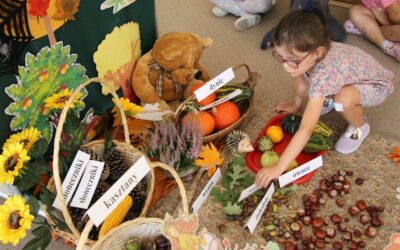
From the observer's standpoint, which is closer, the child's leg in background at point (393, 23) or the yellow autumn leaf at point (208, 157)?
the yellow autumn leaf at point (208, 157)

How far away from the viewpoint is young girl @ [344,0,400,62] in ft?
5.56

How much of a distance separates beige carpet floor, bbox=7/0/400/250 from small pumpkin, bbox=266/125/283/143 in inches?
4.8

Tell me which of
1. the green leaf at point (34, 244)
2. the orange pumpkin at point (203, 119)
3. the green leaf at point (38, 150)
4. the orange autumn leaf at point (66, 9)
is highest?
the orange autumn leaf at point (66, 9)

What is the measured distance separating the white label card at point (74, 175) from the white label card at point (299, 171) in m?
0.53

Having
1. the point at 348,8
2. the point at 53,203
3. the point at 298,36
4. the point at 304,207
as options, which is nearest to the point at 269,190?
the point at 304,207

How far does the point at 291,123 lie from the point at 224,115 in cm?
21

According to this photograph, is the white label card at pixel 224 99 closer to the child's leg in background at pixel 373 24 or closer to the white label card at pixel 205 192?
the white label card at pixel 205 192

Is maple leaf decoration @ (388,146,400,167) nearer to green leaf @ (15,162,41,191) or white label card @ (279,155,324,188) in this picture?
white label card @ (279,155,324,188)

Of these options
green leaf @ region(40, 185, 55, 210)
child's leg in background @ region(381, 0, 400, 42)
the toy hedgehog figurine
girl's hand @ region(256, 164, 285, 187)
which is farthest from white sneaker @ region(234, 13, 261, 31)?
green leaf @ region(40, 185, 55, 210)

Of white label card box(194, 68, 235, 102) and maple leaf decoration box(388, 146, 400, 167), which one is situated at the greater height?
white label card box(194, 68, 235, 102)

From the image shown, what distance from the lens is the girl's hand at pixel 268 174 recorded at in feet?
3.54

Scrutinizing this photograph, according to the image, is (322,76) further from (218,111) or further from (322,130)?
(218,111)

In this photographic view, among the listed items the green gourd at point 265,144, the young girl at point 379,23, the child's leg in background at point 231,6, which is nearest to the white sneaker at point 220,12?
the child's leg in background at point 231,6

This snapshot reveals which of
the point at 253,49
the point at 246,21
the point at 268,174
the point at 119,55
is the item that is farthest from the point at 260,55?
the point at 268,174
